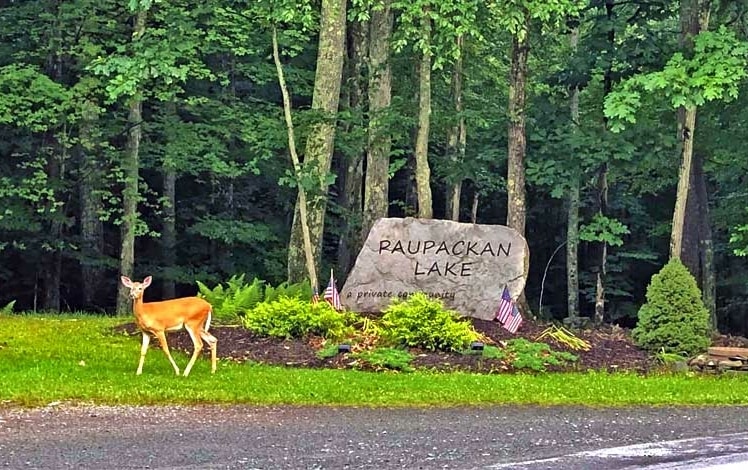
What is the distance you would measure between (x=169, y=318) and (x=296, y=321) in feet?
9.55

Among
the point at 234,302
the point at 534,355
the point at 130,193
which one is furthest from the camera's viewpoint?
the point at 130,193

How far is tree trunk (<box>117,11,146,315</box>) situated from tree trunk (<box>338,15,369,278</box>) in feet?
15.4

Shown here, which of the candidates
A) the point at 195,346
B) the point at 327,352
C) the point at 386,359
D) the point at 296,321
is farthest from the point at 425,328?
the point at 195,346

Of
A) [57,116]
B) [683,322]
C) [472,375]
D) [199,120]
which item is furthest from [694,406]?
[199,120]

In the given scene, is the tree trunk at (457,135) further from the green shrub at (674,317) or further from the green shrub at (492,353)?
the green shrub at (492,353)

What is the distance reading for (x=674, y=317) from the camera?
13914mm

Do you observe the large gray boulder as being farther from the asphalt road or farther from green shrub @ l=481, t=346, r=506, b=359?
the asphalt road

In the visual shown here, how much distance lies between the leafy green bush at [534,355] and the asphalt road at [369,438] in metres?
2.61

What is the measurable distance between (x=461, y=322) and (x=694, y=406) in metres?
4.25

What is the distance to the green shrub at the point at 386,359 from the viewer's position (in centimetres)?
1185

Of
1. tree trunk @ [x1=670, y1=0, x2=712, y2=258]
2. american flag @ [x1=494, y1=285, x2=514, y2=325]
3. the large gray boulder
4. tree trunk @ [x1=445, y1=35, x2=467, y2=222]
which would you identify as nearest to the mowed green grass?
american flag @ [x1=494, y1=285, x2=514, y2=325]

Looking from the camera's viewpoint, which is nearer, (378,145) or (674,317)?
(674,317)

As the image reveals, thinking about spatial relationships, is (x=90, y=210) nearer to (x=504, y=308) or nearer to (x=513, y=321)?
(x=504, y=308)

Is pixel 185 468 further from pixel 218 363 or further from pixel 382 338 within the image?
pixel 382 338
